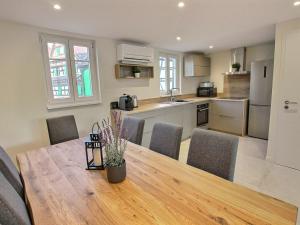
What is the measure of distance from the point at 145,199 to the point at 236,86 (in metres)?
4.63

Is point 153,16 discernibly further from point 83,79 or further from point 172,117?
point 172,117

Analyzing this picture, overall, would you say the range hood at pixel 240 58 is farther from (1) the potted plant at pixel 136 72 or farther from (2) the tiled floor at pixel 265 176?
(1) the potted plant at pixel 136 72

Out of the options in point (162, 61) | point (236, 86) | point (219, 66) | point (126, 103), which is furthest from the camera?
point (219, 66)

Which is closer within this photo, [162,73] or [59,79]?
[59,79]

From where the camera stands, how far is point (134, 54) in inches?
133

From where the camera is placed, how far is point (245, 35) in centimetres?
329

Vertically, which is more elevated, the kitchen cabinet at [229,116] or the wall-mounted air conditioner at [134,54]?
the wall-mounted air conditioner at [134,54]

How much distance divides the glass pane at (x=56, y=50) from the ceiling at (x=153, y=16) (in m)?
0.26

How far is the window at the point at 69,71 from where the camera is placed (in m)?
2.65

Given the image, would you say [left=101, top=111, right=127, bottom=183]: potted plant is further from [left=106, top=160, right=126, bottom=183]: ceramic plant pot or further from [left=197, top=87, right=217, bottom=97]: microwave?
[left=197, top=87, right=217, bottom=97]: microwave

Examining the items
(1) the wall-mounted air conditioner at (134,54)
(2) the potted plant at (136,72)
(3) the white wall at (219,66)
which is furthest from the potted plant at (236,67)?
(2) the potted plant at (136,72)

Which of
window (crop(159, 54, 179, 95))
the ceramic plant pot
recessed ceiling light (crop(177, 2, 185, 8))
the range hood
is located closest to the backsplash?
the range hood

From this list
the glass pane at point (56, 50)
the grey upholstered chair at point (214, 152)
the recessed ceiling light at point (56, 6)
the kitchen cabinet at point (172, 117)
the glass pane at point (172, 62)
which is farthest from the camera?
the glass pane at point (172, 62)

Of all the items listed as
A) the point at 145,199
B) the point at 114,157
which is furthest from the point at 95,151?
the point at 145,199
